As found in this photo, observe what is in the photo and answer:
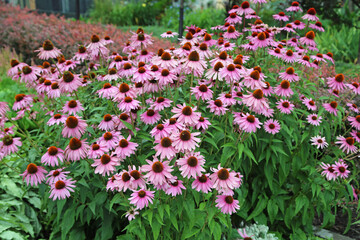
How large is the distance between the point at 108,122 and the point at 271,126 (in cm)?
122

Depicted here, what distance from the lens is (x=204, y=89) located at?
2211mm

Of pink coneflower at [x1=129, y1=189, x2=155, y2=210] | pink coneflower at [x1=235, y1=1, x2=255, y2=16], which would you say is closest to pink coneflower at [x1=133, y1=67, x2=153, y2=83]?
pink coneflower at [x1=129, y1=189, x2=155, y2=210]

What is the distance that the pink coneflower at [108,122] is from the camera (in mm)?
2210

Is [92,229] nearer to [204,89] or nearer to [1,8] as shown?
[204,89]

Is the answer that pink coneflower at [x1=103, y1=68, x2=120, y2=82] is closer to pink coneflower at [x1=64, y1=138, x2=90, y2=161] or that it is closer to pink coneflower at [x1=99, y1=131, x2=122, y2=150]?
pink coneflower at [x1=99, y1=131, x2=122, y2=150]

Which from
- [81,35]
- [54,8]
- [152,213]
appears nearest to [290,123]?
[152,213]

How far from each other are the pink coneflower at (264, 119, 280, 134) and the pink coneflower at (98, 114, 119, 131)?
113 centimetres

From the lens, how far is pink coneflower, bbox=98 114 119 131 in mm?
2210

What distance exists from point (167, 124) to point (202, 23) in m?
9.59

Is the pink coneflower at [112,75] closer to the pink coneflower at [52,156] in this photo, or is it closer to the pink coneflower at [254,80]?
the pink coneflower at [52,156]

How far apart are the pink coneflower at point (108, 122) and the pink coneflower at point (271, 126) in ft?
3.71

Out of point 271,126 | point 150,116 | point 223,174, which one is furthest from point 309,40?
point 223,174

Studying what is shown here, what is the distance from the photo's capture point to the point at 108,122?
2.23 metres

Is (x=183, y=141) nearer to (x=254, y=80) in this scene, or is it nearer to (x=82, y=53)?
(x=254, y=80)
